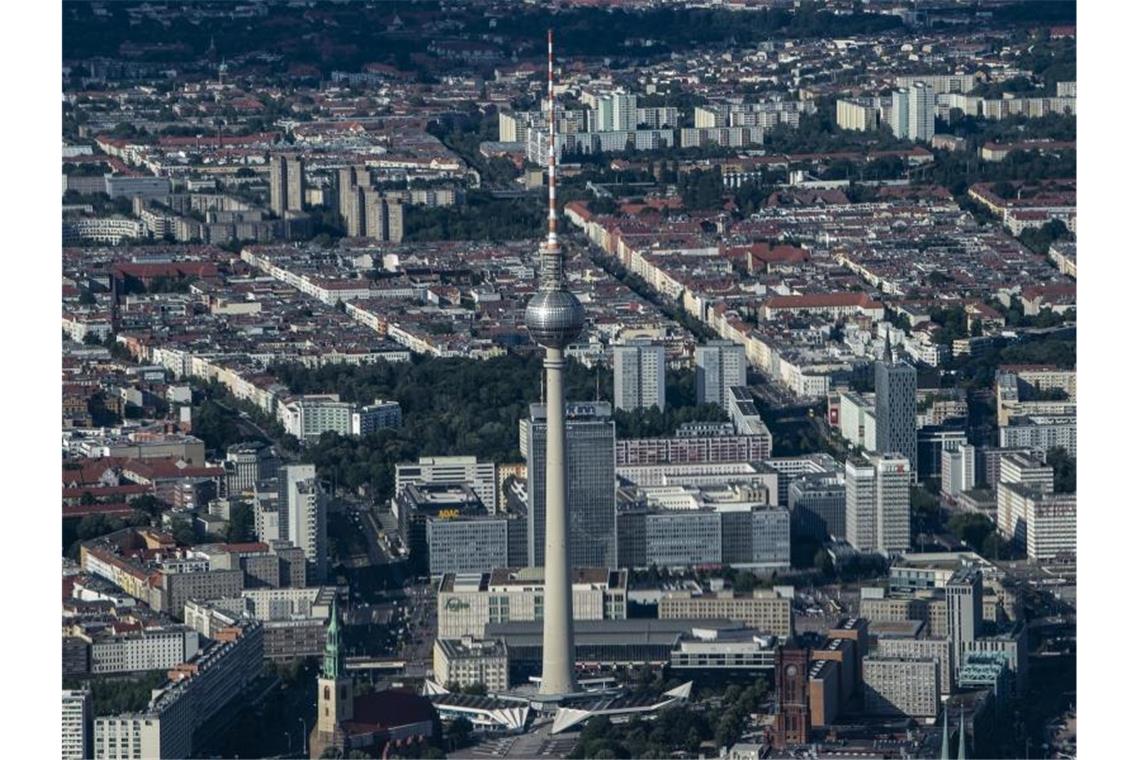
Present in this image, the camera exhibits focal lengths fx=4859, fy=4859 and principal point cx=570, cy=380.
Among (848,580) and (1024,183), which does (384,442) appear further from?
(1024,183)

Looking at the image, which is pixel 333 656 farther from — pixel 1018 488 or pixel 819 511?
pixel 1018 488

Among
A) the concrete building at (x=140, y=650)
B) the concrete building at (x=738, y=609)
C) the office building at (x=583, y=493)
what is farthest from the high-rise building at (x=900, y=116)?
the concrete building at (x=140, y=650)

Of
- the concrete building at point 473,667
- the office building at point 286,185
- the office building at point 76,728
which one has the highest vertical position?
the office building at point 286,185


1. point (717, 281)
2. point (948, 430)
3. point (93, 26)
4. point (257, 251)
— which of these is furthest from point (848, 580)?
point (93, 26)

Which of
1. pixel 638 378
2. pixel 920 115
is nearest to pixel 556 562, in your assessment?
pixel 638 378

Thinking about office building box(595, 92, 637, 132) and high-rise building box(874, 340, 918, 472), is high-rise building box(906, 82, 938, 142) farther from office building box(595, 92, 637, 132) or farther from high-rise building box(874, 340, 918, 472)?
high-rise building box(874, 340, 918, 472)

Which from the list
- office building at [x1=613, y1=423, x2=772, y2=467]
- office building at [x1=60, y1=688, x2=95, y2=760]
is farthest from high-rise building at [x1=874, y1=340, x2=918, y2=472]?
office building at [x1=60, y1=688, x2=95, y2=760]

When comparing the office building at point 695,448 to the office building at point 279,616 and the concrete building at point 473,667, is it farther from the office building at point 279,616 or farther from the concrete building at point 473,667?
the concrete building at point 473,667
